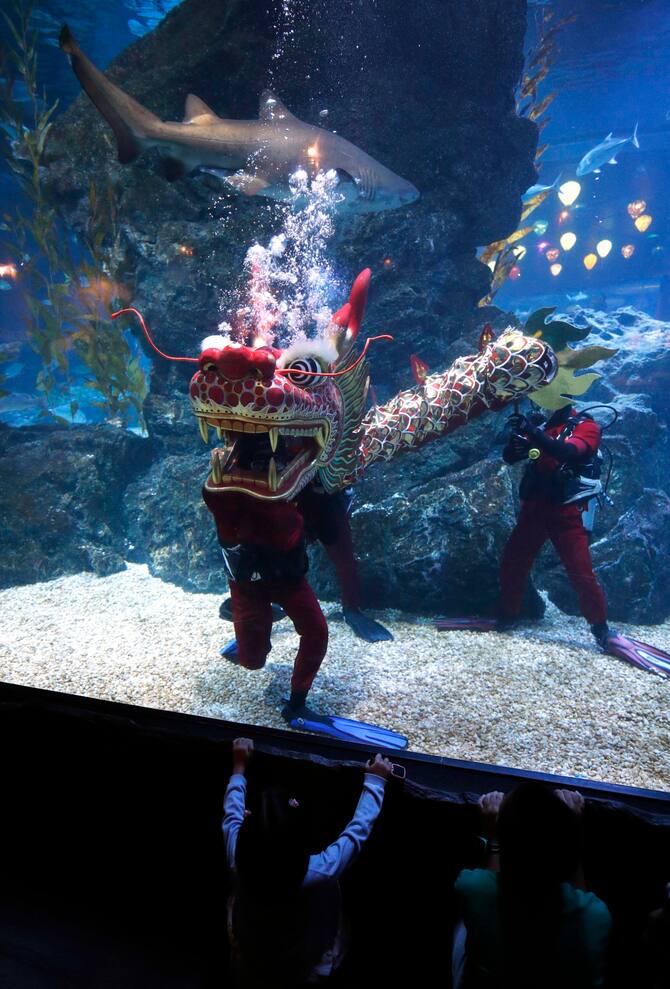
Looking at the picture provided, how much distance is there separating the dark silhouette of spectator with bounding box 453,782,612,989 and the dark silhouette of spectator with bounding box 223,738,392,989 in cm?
39

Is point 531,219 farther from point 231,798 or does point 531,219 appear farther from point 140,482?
point 231,798

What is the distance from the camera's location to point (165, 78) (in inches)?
202

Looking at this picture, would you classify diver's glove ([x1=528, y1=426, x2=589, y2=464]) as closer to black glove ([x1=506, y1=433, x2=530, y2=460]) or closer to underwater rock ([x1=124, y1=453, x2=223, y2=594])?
black glove ([x1=506, y1=433, x2=530, y2=460])

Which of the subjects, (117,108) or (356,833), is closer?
(356,833)

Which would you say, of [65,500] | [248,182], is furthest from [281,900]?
[65,500]

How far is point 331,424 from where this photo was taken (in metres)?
2.71

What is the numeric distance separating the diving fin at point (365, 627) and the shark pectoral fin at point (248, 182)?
11.8ft

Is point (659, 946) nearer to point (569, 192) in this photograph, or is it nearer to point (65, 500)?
point (65, 500)

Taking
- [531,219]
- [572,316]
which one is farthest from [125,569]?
[531,219]

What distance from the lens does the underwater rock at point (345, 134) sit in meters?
5.11

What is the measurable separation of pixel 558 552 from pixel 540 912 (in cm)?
267

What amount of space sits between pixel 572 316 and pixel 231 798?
9526mm

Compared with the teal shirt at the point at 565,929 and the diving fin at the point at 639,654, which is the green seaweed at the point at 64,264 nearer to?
the diving fin at the point at 639,654

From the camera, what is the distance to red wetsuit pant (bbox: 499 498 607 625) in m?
3.30
